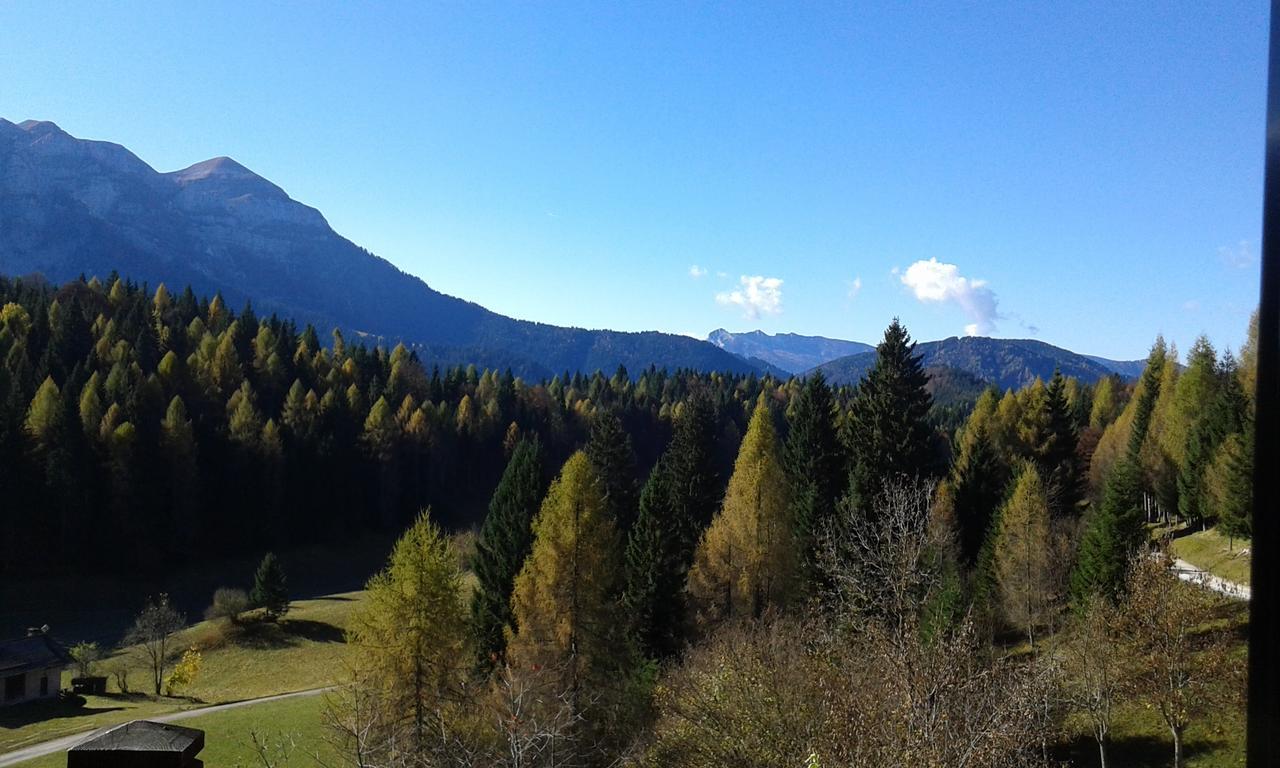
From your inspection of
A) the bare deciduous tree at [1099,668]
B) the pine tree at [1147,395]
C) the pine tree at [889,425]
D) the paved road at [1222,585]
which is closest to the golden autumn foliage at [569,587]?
the pine tree at [889,425]

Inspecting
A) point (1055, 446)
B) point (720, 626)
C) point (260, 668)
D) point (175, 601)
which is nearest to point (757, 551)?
point (720, 626)

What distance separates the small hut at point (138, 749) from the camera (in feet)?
10.2

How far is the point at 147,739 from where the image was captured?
10.6 feet

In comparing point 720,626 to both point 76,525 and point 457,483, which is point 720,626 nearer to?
point 76,525

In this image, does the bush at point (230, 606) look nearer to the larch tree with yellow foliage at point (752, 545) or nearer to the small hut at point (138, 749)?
the larch tree with yellow foliage at point (752, 545)

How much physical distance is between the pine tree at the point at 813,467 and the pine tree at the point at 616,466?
29.2ft

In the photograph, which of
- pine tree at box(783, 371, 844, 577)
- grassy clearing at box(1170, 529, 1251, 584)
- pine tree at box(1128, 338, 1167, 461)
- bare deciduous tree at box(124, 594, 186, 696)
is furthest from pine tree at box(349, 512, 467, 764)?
pine tree at box(1128, 338, 1167, 461)

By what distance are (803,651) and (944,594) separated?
5320 millimetres

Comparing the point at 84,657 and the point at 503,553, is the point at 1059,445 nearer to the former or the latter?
the point at 503,553

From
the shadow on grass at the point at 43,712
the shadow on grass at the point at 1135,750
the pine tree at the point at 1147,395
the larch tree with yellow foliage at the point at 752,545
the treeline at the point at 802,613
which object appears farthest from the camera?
the pine tree at the point at 1147,395

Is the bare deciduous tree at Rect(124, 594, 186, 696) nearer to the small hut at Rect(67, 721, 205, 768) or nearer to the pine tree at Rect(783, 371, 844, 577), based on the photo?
the pine tree at Rect(783, 371, 844, 577)

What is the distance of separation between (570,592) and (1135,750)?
18237mm

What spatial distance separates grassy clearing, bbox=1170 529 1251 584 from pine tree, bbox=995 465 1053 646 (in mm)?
5352

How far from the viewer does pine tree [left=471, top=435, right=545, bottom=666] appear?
31.0 metres
